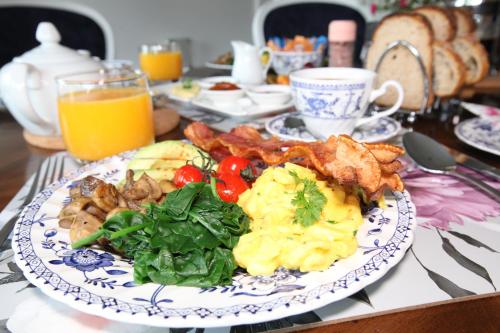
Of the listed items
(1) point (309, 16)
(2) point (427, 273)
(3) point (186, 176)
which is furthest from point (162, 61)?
(2) point (427, 273)

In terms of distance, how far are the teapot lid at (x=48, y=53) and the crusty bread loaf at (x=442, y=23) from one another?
6.21ft

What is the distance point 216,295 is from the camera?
71 centimetres

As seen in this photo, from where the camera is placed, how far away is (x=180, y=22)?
643 cm

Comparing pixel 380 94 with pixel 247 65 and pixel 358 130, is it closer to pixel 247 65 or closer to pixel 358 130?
pixel 358 130

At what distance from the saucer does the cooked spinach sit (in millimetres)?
772

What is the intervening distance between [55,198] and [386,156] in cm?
92

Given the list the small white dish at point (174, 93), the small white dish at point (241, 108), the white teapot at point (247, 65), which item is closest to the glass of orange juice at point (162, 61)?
the small white dish at point (174, 93)

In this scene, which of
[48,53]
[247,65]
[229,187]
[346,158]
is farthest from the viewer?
[247,65]

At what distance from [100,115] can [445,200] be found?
1.29 m

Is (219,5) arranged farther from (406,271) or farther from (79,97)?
(406,271)

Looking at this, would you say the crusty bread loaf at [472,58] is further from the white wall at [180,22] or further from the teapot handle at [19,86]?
the white wall at [180,22]

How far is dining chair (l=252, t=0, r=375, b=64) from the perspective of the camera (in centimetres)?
503

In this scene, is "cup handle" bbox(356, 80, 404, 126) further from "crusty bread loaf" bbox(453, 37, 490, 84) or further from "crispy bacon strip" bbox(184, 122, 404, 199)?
"crusty bread loaf" bbox(453, 37, 490, 84)

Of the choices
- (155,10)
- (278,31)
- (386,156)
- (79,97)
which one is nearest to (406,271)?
(386,156)
